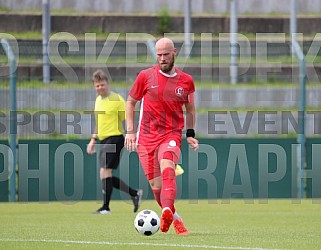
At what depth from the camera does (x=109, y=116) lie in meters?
14.7

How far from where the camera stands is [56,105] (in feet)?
63.0

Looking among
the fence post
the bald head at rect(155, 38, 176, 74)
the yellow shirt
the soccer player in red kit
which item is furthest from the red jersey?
the fence post

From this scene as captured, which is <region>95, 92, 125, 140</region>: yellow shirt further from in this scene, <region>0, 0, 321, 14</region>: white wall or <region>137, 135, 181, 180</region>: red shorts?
<region>0, 0, 321, 14</region>: white wall

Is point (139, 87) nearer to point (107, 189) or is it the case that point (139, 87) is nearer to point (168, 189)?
point (168, 189)

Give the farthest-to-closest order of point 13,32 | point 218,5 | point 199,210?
1. point 218,5
2. point 13,32
3. point 199,210

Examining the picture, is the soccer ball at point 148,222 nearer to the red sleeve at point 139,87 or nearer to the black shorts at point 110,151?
the red sleeve at point 139,87

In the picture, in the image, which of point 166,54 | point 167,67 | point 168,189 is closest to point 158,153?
point 168,189

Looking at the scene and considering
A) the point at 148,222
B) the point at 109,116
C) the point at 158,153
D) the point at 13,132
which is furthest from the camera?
the point at 13,132

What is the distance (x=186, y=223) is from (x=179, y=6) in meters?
15.4

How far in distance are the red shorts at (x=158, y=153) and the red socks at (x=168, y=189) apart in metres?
0.17

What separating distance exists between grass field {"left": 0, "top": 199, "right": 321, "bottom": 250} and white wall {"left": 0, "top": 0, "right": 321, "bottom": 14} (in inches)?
377

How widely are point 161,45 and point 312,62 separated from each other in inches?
468

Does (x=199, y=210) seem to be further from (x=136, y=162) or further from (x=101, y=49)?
(x=101, y=49)

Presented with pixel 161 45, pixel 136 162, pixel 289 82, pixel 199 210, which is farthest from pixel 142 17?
pixel 161 45
